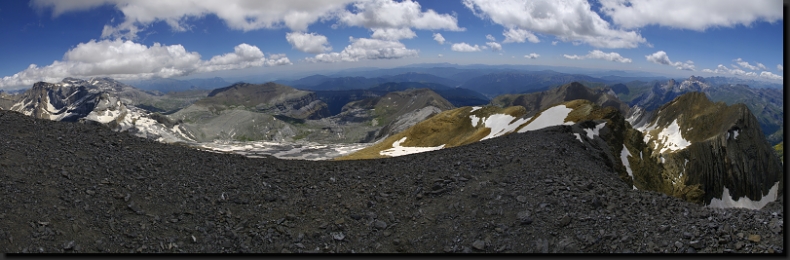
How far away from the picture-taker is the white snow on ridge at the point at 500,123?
3130 inches

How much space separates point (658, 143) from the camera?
103 m

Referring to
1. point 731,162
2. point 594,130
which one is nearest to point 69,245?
point 594,130

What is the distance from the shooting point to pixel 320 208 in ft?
54.3

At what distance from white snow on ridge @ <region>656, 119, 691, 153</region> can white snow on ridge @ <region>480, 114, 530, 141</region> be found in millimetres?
40371

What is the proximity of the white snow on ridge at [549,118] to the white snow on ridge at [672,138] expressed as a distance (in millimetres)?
42309

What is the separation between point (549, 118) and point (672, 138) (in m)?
56.8

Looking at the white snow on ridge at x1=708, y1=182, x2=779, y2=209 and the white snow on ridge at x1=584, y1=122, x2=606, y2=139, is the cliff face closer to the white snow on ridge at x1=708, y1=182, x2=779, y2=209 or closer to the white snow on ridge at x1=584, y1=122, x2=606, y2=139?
the white snow on ridge at x1=708, y1=182, x2=779, y2=209

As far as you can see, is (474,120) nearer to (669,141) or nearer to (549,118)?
(549,118)

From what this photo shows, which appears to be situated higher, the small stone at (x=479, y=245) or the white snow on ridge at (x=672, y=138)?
the small stone at (x=479, y=245)

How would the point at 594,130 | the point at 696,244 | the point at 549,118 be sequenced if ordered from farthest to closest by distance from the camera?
1. the point at 549,118
2. the point at 594,130
3. the point at 696,244

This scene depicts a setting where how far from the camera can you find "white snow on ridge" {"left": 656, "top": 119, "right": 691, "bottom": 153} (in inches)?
3713

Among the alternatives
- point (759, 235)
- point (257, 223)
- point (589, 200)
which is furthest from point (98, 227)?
point (759, 235)

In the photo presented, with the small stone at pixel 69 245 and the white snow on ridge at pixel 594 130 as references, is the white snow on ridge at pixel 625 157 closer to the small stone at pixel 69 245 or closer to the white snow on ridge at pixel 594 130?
the white snow on ridge at pixel 594 130

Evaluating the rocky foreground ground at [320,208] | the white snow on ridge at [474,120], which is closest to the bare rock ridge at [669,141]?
the white snow on ridge at [474,120]
